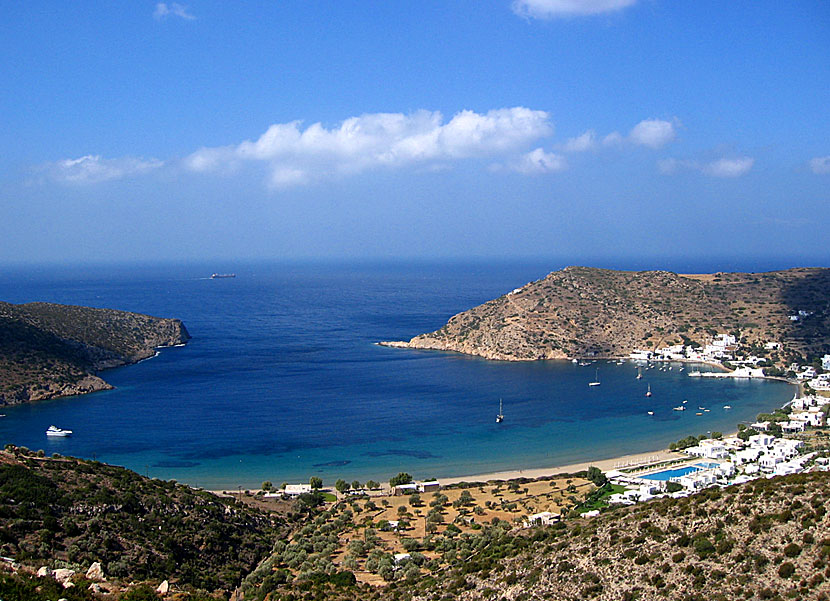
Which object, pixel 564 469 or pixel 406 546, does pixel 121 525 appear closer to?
pixel 406 546

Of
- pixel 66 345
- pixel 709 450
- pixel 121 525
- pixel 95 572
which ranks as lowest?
pixel 709 450

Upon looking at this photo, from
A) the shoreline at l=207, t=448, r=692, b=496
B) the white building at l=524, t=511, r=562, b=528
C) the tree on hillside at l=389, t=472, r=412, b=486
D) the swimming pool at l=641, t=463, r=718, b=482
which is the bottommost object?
the shoreline at l=207, t=448, r=692, b=496

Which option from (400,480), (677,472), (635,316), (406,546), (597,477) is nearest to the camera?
(406,546)

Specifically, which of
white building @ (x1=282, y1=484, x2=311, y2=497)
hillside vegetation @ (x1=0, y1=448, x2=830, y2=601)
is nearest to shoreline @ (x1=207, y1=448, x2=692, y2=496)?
white building @ (x1=282, y1=484, x2=311, y2=497)

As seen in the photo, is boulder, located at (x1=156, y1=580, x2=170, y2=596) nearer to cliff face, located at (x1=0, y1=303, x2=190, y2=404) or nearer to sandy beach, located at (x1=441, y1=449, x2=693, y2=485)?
sandy beach, located at (x1=441, y1=449, x2=693, y2=485)

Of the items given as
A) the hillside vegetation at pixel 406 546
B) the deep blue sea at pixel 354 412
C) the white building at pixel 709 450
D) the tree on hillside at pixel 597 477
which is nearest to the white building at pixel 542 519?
the hillside vegetation at pixel 406 546

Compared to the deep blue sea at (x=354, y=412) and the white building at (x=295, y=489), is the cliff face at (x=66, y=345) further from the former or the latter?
the white building at (x=295, y=489)

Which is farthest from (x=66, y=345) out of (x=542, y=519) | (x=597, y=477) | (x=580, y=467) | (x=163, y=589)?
(x=163, y=589)
